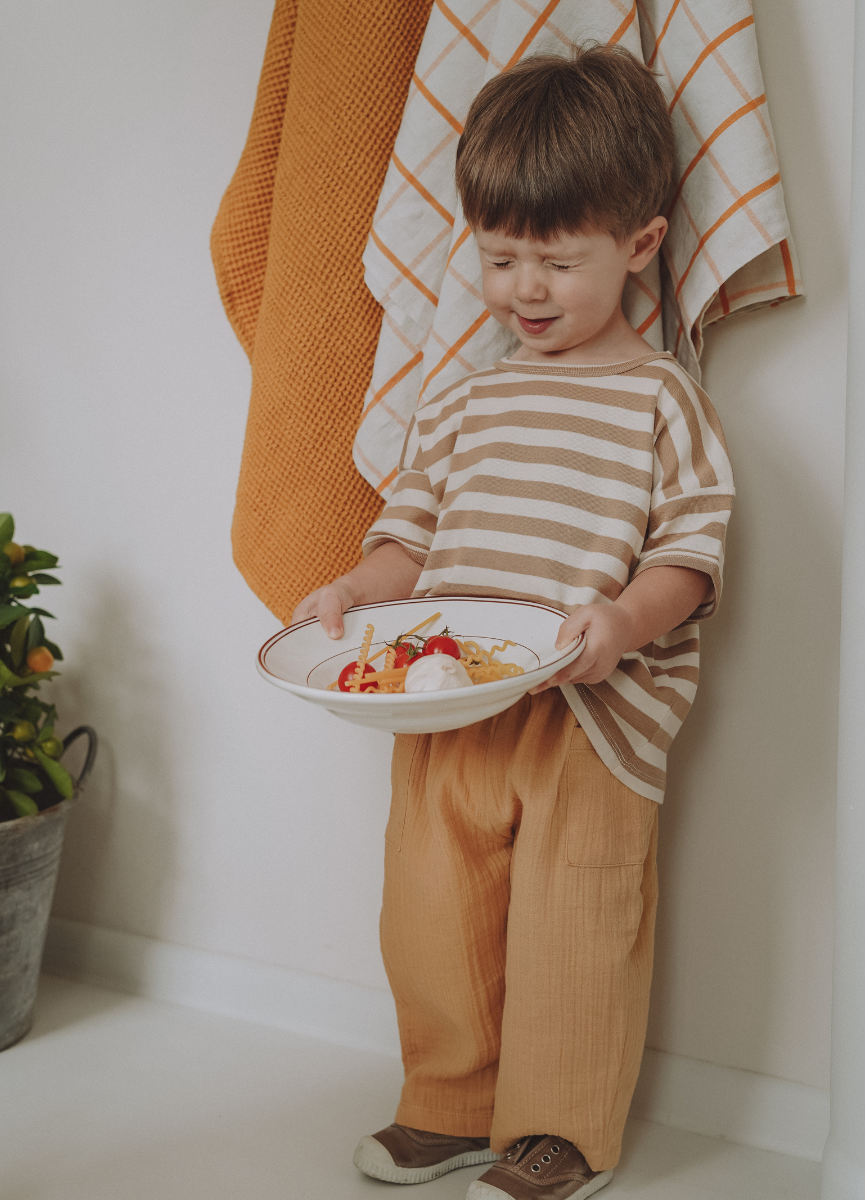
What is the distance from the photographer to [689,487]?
84 centimetres

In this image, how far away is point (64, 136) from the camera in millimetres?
1243

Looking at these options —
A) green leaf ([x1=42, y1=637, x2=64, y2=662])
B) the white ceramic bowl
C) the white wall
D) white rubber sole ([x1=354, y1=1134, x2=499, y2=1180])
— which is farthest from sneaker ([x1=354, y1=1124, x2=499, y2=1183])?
green leaf ([x1=42, y1=637, x2=64, y2=662])

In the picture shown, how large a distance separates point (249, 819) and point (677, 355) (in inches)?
28.6

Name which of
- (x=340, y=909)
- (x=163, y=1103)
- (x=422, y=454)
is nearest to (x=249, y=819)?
(x=340, y=909)

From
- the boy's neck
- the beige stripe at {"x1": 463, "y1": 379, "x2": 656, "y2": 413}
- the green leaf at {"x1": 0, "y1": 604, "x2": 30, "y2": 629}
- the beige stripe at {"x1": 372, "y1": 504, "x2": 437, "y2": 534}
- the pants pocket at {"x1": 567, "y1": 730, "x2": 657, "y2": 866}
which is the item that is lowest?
the pants pocket at {"x1": 567, "y1": 730, "x2": 657, "y2": 866}

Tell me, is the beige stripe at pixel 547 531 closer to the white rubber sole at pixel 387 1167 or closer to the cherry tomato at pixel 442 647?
the cherry tomato at pixel 442 647

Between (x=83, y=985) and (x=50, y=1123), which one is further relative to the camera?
(x=83, y=985)

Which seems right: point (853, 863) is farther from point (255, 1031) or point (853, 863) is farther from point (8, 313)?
point (8, 313)

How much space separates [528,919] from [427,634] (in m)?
0.26

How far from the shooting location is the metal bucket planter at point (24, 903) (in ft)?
3.67

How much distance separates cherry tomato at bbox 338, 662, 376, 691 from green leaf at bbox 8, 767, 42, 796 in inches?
21.5

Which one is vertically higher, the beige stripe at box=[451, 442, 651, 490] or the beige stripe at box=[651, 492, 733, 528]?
the beige stripe at box=[451, 442, 651, 490]

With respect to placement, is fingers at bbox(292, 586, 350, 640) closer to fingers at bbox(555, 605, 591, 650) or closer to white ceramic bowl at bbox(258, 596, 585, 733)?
white ceramic bowl at bbox(258, 596, 585, 733)

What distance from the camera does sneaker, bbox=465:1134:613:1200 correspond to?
0.87m
